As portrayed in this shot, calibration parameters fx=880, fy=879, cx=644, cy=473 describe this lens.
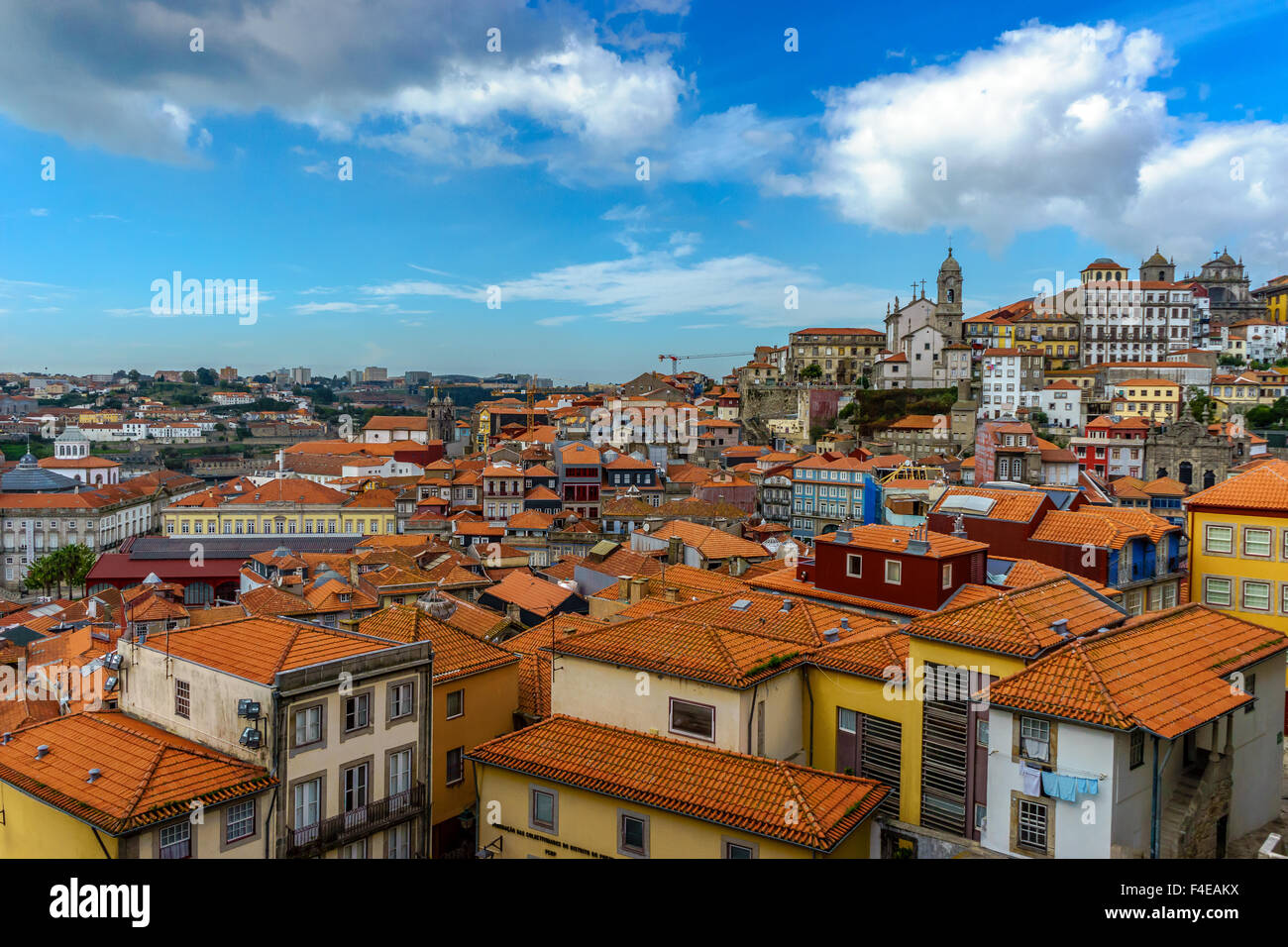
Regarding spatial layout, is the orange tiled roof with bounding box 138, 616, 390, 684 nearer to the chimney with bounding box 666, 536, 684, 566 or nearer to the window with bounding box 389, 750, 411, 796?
the window with bounding box 389, 750, 411, 796

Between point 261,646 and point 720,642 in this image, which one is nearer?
point 261,646

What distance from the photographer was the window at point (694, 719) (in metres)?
12.6

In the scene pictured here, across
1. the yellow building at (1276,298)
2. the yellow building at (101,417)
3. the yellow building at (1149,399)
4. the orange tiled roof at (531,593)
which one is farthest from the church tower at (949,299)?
the yellow building at (101,417)

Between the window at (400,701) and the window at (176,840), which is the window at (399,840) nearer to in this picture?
the window at (400,701)

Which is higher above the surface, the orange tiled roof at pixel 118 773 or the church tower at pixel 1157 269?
the church tower at pixel 1157 269

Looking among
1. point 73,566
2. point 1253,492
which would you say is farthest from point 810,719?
point 73,566

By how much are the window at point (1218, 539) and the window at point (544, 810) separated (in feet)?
61.3

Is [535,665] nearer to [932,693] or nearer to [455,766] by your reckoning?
[455,766]

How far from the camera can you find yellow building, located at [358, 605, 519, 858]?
14.6m

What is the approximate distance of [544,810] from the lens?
1131 centimetres

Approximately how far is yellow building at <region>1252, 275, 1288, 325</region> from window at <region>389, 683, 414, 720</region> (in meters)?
120

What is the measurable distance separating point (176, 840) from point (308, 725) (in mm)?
2054
